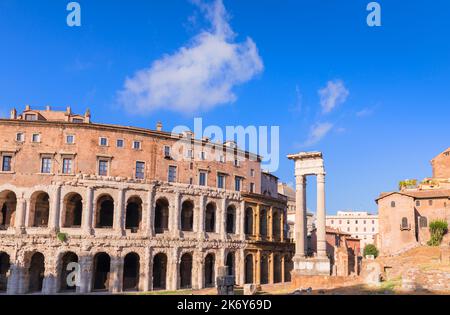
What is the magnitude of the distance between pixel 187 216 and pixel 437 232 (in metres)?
27.2

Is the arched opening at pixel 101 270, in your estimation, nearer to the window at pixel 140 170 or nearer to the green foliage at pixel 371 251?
the window at pixel 140 170

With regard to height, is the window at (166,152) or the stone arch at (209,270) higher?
the window at (166,152)

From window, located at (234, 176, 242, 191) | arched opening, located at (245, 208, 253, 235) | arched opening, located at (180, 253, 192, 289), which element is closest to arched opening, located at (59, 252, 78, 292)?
arched opening, located at (180, 253, 192, 289)

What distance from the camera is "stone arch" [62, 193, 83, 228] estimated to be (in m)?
37.5

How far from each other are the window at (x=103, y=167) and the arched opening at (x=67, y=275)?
7.26m

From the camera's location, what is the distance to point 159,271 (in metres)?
41.5

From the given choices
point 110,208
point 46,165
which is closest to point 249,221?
point 110,208

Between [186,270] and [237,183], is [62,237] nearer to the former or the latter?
[186,270]

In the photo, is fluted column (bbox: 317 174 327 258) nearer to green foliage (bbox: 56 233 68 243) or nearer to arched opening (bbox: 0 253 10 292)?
green foliage (bbox: 56 233 68 243)

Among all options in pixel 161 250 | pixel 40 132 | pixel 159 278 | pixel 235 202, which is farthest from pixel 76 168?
pixel 235 202

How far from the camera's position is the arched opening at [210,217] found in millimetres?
44219

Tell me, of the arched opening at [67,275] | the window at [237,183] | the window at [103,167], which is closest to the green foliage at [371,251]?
the window at [237,183]

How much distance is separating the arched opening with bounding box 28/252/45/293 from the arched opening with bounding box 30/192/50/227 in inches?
106
